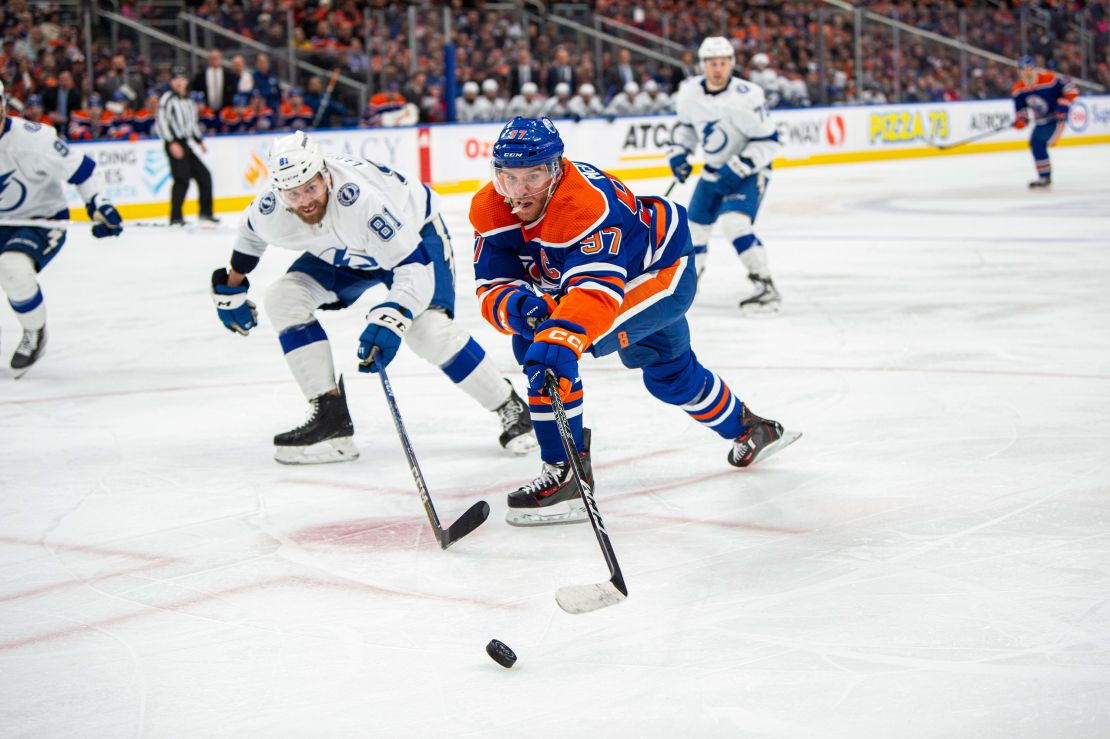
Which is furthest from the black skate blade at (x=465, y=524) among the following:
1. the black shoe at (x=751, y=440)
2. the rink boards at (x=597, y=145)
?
the rink boards at (x=597, y=145)

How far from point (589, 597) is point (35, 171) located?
3901 millimetres

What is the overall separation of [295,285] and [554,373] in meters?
1.38

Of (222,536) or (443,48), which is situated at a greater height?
(443,48)

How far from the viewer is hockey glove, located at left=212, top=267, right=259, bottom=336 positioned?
4.04 m

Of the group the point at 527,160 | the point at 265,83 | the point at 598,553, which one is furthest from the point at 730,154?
the point at 265,83

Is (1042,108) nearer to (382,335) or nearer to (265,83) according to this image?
(265,83)

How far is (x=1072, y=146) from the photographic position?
18.3 metres

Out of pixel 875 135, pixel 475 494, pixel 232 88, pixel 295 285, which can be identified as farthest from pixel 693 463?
pixel 875 135

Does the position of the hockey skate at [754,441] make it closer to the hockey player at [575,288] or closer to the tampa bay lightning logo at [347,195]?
the hockey player at [575,288]

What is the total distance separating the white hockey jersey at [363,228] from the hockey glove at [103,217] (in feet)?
5.64

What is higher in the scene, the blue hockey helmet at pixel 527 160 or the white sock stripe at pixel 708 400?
the blue hockey helmet at pixel 527 160

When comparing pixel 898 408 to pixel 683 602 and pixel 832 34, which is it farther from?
pixel 832 34

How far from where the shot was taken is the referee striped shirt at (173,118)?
429 inches

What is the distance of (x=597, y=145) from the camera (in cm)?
1475
